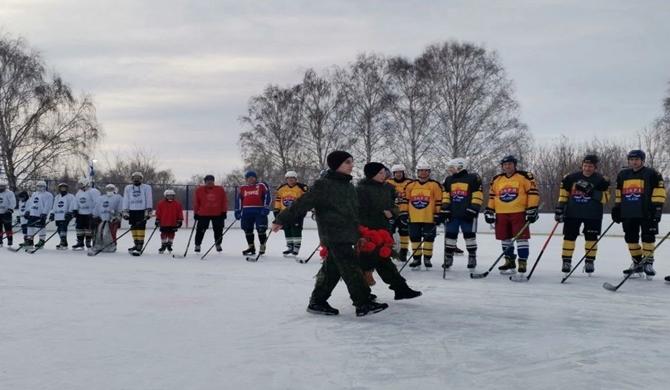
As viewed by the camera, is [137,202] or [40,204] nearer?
[137,202]

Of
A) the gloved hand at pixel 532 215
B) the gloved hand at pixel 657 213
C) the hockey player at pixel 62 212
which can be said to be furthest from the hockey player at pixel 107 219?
the gloved hand at pixel 657 213

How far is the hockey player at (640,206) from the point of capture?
8.41 m

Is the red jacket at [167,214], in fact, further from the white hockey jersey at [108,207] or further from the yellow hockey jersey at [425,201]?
the yellow hockey jersey at [425,201]

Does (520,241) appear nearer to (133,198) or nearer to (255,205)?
(255,205)

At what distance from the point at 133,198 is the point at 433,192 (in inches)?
242

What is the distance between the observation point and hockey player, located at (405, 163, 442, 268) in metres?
9.76

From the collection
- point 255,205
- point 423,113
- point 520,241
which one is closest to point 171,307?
point 520,241

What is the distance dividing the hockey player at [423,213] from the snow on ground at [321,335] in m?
1.39

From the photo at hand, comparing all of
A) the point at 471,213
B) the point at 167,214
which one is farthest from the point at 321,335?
the point at 167,214

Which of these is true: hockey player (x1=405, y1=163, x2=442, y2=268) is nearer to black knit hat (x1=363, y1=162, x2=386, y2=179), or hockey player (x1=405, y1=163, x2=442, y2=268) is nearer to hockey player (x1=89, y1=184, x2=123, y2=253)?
black knit hat (x1=363, y1=162, x2=386, y2=179)

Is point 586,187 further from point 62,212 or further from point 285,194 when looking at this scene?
point 62,212

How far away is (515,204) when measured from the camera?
881 cm

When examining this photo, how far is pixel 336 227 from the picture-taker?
5754 millimetres

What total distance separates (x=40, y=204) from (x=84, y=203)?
1519mm
